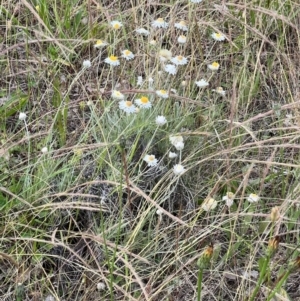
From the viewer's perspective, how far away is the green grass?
1458 millimetres

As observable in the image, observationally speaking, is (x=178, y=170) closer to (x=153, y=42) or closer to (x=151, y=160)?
(x=151, y=160)

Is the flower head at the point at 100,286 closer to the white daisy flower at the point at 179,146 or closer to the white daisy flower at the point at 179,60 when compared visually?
the white daisy flower at the point at 179,146

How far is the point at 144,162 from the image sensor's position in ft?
5.61

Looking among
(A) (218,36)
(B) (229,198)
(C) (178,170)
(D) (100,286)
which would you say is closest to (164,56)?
(A) (218,36)

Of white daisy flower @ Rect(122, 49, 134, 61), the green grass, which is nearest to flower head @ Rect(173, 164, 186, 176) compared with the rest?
the green grass

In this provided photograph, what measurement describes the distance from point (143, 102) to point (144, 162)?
168 millimetres

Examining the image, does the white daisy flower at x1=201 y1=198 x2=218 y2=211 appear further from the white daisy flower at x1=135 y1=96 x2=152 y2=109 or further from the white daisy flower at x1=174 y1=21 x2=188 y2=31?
the white daisy flower at x1=174 y1=21 x2=188 y2=31

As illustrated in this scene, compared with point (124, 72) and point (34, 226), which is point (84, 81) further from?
point (34, 226)

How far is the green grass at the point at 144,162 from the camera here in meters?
1.46

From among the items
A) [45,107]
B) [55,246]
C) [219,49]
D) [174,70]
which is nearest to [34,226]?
[55,246]

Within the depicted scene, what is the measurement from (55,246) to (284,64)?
1.04m

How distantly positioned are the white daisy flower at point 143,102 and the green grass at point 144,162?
3cm

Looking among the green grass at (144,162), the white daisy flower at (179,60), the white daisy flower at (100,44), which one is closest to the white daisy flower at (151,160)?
the green grass at (144,162)

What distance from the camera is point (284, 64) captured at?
208cm
